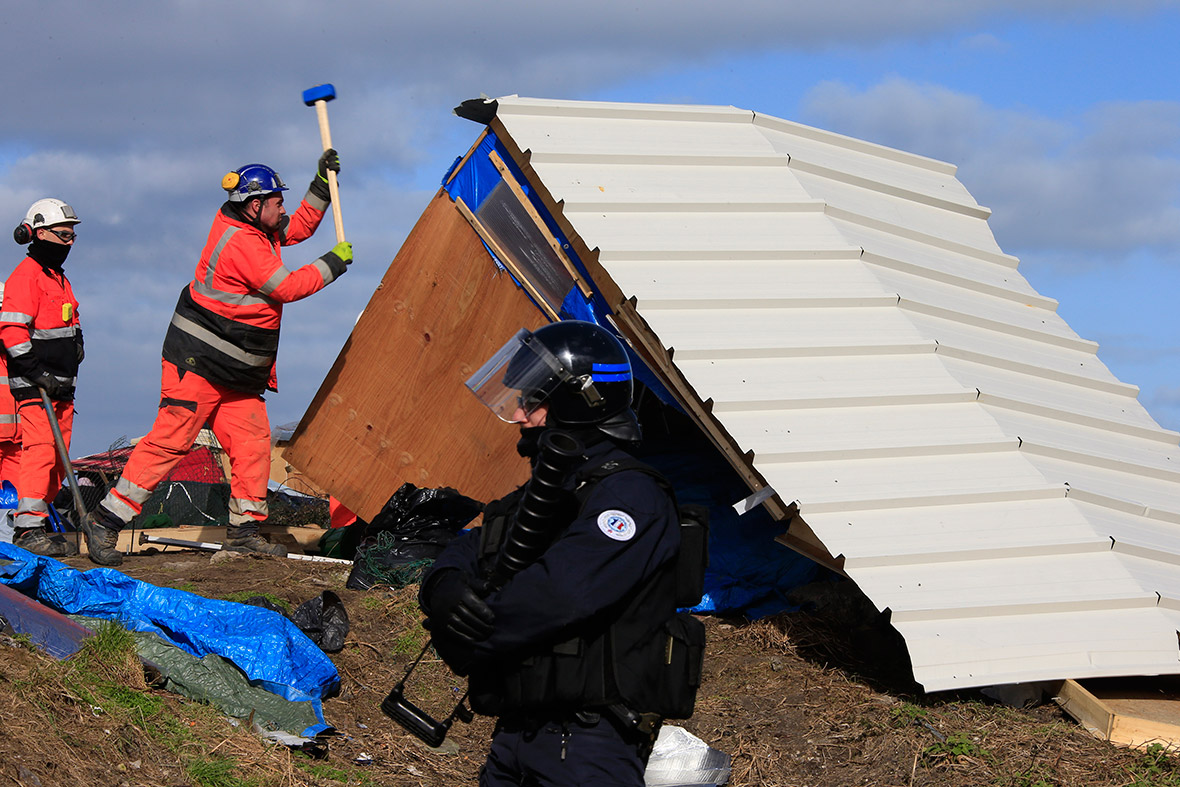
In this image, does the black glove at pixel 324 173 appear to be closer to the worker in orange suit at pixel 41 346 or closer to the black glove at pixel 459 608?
the worker in orange suit at pixel 41 346

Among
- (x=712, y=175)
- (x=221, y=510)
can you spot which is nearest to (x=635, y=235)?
(x=712, y=175)

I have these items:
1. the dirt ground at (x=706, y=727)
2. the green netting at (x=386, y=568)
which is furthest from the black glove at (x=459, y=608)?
the green netting at (x=386, y=568)

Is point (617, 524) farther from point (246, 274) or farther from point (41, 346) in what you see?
point (41, 346)

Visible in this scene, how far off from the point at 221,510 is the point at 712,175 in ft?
16.6

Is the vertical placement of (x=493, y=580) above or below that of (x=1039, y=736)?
below

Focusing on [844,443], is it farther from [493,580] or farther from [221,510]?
[221,510]

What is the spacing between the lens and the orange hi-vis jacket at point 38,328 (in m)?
6.77

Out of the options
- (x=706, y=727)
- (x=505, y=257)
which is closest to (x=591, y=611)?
(x=706, y=727)

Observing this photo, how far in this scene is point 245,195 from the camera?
21.6 feet

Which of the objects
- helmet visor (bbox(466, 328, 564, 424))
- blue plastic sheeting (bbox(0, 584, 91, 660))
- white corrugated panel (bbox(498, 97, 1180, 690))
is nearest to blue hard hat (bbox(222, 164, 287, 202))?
white corrugated panel (bbox(498, 97, 1180, 690))

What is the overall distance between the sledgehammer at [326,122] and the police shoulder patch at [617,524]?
4.86 metres

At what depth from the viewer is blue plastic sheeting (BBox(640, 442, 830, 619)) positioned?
5922 millimetres

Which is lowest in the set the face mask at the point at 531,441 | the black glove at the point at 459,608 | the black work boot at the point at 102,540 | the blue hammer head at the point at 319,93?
the black work boot at the point at 102,540

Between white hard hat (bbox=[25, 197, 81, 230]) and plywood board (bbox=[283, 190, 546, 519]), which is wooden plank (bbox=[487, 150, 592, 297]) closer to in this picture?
plywood board (bbox=[283, 190, 546, 519])
